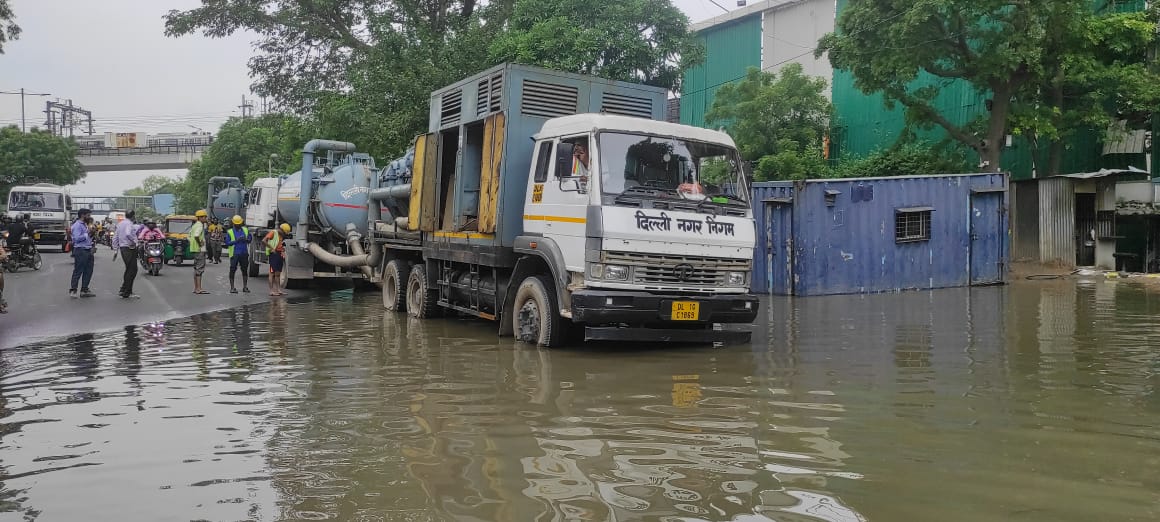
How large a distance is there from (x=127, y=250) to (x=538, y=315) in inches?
392

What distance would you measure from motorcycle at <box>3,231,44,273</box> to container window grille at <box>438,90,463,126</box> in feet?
49.9

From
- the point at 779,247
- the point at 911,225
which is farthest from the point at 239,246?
the point at 911,225

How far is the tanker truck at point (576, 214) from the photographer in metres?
8.45

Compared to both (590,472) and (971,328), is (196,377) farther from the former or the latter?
(971,328)

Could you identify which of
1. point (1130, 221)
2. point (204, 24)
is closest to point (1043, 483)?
point (1130, 221)

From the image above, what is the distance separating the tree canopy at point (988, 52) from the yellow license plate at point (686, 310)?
12247 mm

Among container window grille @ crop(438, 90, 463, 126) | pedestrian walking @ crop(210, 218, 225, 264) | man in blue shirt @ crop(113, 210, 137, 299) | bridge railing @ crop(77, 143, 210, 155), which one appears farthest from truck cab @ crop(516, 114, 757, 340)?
bridge railing @ crop(77, 143, 210, 155)

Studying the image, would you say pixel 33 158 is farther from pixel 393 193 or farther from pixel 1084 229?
pixel 1084 229

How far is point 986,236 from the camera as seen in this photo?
55.4ft

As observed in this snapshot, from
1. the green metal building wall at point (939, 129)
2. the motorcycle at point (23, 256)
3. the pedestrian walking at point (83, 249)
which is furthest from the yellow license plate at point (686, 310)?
the motorcycle at point (23, 256)

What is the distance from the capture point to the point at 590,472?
4527 millimetres

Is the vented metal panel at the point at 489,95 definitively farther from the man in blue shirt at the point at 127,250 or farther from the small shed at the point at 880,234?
the man in blue shirt at the point at 127,250

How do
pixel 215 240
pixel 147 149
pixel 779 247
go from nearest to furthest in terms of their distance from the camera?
pixel 779 247
pixel 215 240
pixel 147 149

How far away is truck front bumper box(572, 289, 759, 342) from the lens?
8344mm
